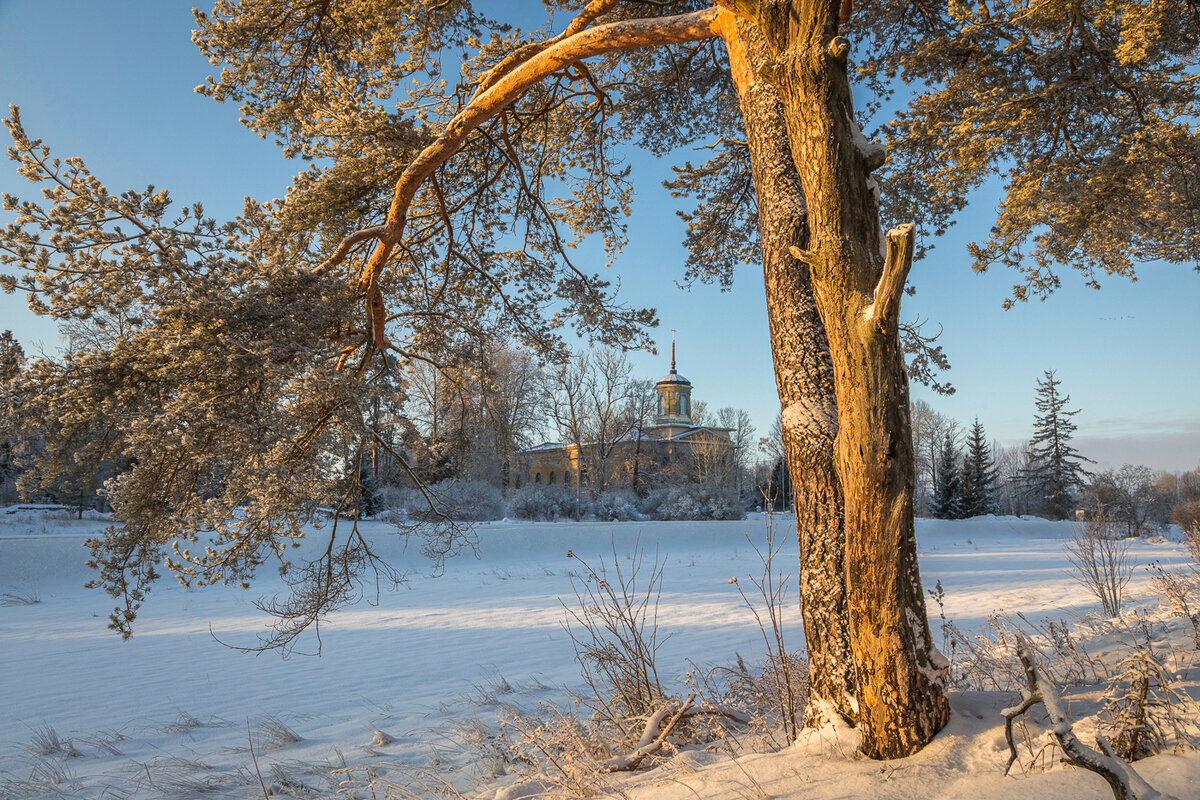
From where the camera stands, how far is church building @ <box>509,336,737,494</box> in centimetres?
3659

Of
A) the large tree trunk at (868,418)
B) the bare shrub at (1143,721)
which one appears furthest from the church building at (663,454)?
the bare shrub at (1143,721)

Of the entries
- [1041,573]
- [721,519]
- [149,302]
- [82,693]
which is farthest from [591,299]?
[721,519]

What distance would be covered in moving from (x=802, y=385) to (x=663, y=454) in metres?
37.9

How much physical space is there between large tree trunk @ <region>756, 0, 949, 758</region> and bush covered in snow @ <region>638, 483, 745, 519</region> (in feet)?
87.4

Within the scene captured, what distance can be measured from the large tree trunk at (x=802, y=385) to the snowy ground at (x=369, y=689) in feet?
1.15

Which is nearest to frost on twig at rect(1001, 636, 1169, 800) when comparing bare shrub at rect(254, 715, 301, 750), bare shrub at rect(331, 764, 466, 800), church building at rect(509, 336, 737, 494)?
bare shrub at rect(331, 764, 466, 800)

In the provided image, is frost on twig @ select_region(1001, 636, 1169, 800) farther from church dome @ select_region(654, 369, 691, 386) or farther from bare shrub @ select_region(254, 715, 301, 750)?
church dome @ select_region(654, 369, 691, 386)

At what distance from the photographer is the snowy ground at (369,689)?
8.11ft

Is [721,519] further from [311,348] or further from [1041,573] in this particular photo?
[311,348]

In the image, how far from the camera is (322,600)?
4773 millimetres

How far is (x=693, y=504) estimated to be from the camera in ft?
94.8

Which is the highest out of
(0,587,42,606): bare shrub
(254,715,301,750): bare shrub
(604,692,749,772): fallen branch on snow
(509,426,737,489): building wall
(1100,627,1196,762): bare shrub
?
(509,426,737,489): building wall

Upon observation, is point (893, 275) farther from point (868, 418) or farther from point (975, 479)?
point (975, 479)

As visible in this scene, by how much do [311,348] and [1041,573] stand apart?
17465mm
